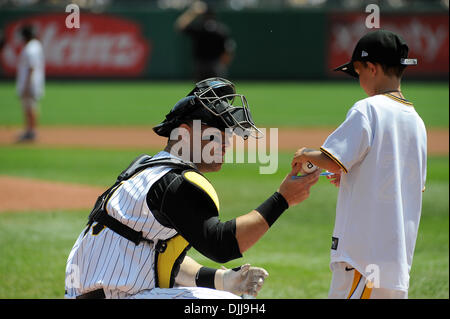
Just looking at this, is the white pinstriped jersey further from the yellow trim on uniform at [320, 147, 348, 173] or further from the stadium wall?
the stadium wall

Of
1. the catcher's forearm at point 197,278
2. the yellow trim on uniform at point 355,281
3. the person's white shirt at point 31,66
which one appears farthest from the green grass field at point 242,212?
the yellow trim on uniform at point 355,281

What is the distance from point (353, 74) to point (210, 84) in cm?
91

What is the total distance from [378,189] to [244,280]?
0.82 meters

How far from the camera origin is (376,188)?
3264mm

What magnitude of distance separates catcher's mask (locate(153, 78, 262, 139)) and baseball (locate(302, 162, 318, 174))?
30 cm

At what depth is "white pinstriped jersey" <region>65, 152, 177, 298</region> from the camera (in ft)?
10.00

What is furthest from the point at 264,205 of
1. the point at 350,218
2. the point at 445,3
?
the point at 445,3

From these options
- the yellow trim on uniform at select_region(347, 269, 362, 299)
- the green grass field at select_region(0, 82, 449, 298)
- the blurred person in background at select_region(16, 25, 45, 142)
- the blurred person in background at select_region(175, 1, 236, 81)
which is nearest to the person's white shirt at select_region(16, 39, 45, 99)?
the blurred person in background at select_region(16, 25, 45, 142)

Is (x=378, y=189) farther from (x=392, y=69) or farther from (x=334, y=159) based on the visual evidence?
(x=392, y=69)

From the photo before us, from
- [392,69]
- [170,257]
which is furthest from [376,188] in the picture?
[170,257]

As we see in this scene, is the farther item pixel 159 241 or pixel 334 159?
pixel 334 159
